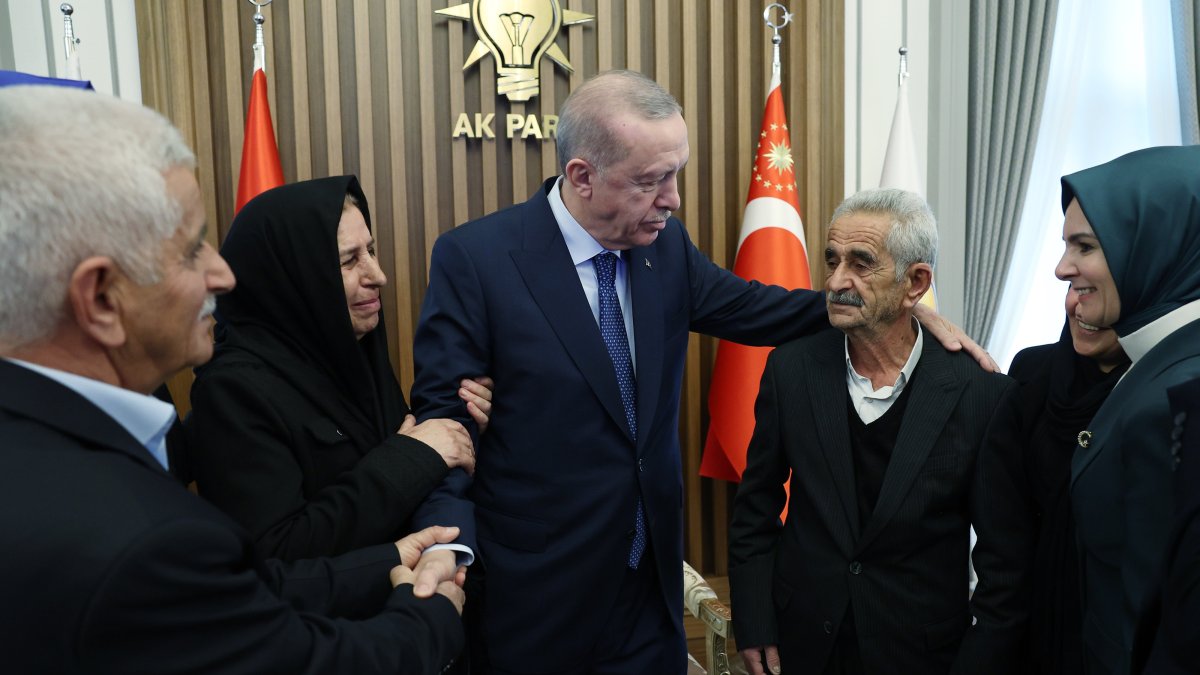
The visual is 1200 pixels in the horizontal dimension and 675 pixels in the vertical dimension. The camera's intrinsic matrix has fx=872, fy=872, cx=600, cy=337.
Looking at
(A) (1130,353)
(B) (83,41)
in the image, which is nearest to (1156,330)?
(A) (1130,353)

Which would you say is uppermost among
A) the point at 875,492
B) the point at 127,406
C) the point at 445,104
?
the point at 445,104

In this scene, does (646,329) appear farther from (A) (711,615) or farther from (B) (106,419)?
(B) (106,419)

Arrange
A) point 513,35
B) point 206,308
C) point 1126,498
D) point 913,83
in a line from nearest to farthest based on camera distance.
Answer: point 206,308, point 1126,498, point 513,35, point 913,83

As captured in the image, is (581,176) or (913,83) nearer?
(581,176)

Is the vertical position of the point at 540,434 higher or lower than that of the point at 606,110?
lower

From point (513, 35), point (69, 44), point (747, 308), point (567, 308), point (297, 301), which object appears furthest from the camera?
point (513, 35)

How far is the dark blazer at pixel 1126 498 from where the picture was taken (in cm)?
130

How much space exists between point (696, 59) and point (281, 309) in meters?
2.43

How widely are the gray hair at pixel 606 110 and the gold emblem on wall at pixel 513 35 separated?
4.72ft

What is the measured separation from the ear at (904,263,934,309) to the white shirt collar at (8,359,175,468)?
61.7 inches

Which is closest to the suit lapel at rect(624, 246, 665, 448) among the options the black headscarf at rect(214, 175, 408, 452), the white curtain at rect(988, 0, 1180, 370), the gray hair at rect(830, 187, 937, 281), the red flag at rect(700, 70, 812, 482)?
the gray hair at rect(830, 187, 937, 281)

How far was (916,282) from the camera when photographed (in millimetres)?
2014

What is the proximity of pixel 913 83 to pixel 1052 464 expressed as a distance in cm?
257

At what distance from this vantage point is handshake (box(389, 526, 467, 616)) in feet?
4.53
